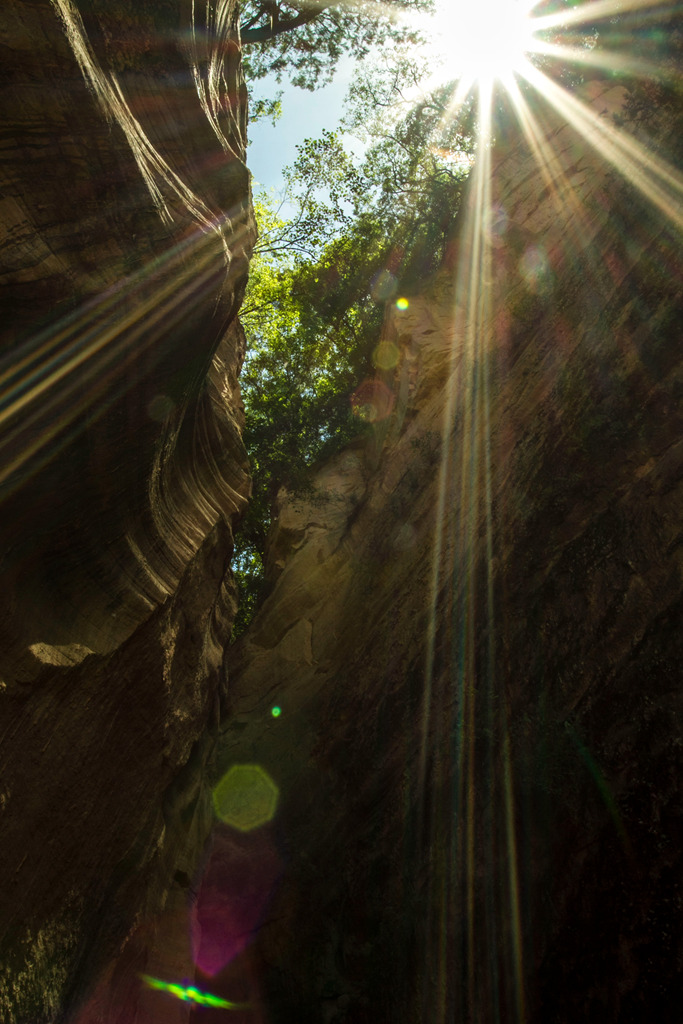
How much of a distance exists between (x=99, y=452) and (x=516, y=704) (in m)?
4.88

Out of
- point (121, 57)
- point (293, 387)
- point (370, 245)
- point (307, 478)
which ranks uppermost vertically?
point (370, 245)

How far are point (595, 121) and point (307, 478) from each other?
922 centimetres

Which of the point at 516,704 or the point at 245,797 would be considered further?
the point at 245,797

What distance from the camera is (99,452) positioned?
212 inches

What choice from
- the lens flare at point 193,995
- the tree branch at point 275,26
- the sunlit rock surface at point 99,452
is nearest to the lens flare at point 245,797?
the lens flare at point 193,995

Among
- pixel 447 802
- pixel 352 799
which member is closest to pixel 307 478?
pixel 352 799

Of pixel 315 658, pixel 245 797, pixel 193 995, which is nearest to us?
pixel 193 995

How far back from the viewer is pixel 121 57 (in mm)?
5465

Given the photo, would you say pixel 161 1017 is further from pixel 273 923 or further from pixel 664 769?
pixel 664 769

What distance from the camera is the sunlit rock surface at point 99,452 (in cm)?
443

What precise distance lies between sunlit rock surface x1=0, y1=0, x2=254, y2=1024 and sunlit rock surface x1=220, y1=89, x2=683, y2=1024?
7.78 ft

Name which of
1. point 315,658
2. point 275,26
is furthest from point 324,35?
point 315,658

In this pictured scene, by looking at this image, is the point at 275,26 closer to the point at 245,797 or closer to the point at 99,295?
the point at 99,295

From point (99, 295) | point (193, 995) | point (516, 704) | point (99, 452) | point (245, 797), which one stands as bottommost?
point (193, 995)
